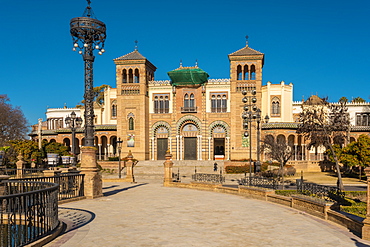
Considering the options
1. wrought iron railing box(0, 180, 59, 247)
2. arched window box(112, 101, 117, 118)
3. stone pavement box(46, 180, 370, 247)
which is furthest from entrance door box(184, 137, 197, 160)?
wrought iron railing box(0, 180, 59, 247)

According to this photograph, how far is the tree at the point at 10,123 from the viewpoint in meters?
50.9

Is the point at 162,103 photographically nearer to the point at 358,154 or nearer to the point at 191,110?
the point at 191,110

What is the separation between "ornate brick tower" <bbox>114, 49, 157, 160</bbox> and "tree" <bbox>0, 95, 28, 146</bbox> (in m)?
16.9

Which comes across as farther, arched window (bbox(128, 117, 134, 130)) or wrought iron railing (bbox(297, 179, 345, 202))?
arched window (bbox(128, 117, 134, 130))

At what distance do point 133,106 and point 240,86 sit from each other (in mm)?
14514

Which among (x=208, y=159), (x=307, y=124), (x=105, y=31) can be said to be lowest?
(x=208, y=159)

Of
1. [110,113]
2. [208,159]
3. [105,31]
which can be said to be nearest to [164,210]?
[105,31]

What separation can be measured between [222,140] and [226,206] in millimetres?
34766

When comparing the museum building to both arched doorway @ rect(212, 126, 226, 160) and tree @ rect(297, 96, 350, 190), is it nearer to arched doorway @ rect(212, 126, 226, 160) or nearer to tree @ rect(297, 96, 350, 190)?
arched doorway @ rect(212, 126, 226, 160)

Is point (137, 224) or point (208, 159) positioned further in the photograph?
point (208, 159)

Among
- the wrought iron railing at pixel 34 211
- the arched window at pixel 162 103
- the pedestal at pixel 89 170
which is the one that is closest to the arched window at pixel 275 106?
the arched window at pixel 162 103

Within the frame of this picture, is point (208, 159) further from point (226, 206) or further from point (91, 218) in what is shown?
point (91, 218)

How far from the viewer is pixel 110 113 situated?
54438 mm

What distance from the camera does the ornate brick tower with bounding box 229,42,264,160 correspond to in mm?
46062
